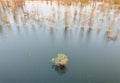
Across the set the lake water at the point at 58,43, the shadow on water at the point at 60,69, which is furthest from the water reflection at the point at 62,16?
the shadow on water at the point at 60,69

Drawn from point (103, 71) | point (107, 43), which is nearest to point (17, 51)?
point (103, 71)

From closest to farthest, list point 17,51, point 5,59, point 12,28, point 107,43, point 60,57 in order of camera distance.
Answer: point 60,57 < point 5,59 < point 17,51 < point 107,43 < point 12,28

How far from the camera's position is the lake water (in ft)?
29.6

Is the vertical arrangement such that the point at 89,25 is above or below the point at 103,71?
above

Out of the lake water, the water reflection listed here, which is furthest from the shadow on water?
the water reflection

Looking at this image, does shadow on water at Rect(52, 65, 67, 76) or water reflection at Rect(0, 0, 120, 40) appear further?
water reflection at Rect(0, 0, 120, 40)

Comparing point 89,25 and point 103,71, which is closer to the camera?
point 103,71

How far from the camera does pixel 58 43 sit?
38.8 feet

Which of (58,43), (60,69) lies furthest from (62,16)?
(60,69)

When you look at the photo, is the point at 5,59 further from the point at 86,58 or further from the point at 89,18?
the point at 89,18

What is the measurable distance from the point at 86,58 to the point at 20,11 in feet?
31.0

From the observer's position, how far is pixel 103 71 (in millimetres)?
9312

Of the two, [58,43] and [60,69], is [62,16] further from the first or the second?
[60,69]

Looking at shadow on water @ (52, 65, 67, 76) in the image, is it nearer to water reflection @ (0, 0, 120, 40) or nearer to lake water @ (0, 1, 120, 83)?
lake water @ (0, 1, 120, 83)
